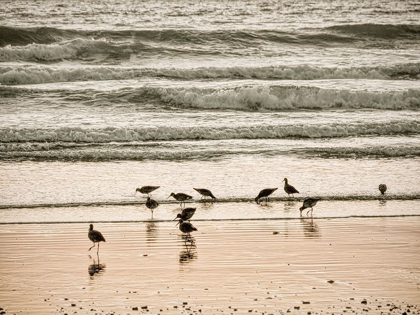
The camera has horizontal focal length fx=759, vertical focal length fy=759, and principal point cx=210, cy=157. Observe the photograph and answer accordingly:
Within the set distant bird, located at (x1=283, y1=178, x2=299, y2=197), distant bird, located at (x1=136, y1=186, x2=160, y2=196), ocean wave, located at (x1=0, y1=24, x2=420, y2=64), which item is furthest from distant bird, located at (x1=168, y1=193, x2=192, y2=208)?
ocean wave, located at (x1=0, y1=24, x2=420, y2=64)

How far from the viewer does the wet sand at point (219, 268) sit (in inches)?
305

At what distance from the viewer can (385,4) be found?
4178 cm

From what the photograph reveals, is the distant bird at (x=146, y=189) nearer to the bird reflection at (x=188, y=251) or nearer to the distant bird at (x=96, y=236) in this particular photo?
the bird reflection at (x=188, y=251)

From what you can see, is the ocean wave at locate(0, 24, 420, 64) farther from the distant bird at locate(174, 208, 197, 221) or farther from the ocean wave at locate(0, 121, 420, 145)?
the distant bird at locate(174, 208, 197, 221)

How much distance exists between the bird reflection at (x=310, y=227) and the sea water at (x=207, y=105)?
0.50 metres

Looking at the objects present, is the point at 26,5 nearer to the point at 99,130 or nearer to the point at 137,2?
the point at 137,2

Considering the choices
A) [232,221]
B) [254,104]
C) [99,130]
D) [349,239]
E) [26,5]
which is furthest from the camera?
[26,5]

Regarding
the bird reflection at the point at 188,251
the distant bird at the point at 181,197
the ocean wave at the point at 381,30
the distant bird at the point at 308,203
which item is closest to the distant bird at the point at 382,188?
the distant bird at the point at 308,203

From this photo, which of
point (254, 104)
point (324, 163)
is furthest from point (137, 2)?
point (324, 163)

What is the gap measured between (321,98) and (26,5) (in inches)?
870

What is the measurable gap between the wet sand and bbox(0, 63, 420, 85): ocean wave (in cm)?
1537

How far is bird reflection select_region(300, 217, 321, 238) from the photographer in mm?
10602

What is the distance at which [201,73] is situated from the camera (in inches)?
1051

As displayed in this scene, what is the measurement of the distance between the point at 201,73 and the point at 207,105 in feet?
13.8
